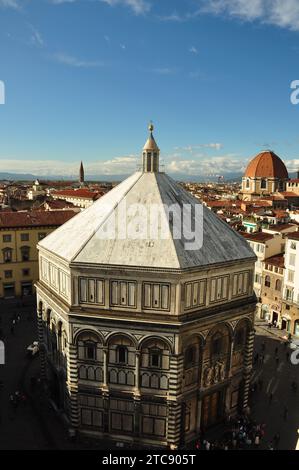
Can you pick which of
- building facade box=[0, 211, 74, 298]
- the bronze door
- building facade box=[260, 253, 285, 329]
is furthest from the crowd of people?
building facade box=[0, 211, 74, 298]

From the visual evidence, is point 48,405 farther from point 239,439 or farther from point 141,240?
point 141,240

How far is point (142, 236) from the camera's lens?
28.0 m

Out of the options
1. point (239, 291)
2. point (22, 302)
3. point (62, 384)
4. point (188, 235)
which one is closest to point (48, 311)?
point (62, 384)

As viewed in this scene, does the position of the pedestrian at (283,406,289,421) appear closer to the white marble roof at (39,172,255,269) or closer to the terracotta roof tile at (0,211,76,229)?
the white marble roof at (39,172,255,269)

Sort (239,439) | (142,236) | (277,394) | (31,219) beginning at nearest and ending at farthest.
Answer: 1. (142,236)
2. (239,439)
3. (277,394)
4. (31,219)

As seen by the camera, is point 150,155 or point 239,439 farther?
point 150,155

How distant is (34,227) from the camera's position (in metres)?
58.7

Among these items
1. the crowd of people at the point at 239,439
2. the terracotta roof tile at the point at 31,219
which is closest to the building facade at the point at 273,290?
the crowd of people at the point at 239,439

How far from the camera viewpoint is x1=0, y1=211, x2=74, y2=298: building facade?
57.4 metres

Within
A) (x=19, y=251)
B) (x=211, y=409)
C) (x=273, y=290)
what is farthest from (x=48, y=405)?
(x=273, y=290)

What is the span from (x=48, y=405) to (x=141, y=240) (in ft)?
56.8

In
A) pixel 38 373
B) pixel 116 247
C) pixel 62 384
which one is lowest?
pixel 38 373
